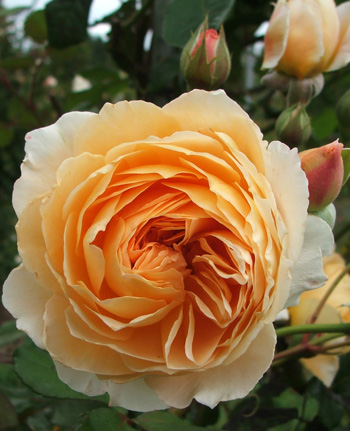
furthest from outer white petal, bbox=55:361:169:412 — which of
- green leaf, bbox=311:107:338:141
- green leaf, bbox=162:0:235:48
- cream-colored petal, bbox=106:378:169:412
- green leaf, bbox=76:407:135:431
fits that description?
green leaf, bbox=311:107:338:141

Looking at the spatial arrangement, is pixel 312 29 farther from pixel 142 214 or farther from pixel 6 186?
pixel 6 186

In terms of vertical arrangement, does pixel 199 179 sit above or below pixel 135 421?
above

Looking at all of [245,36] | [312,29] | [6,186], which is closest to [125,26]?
[245,36]

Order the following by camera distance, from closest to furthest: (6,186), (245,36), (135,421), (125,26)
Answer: (135,421) → (125,26) → (245,36) → (6,186)

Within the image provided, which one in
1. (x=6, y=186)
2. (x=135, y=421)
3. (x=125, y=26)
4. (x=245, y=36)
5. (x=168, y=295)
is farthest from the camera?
(x=6, y=186)

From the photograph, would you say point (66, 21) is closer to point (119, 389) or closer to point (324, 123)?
point (324, 123)

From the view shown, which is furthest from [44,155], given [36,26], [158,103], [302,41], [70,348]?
[36,26]

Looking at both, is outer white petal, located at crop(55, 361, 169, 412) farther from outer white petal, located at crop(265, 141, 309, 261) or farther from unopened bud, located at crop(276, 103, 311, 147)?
unopened bud, located at crop(276, 103, 311, 147)
